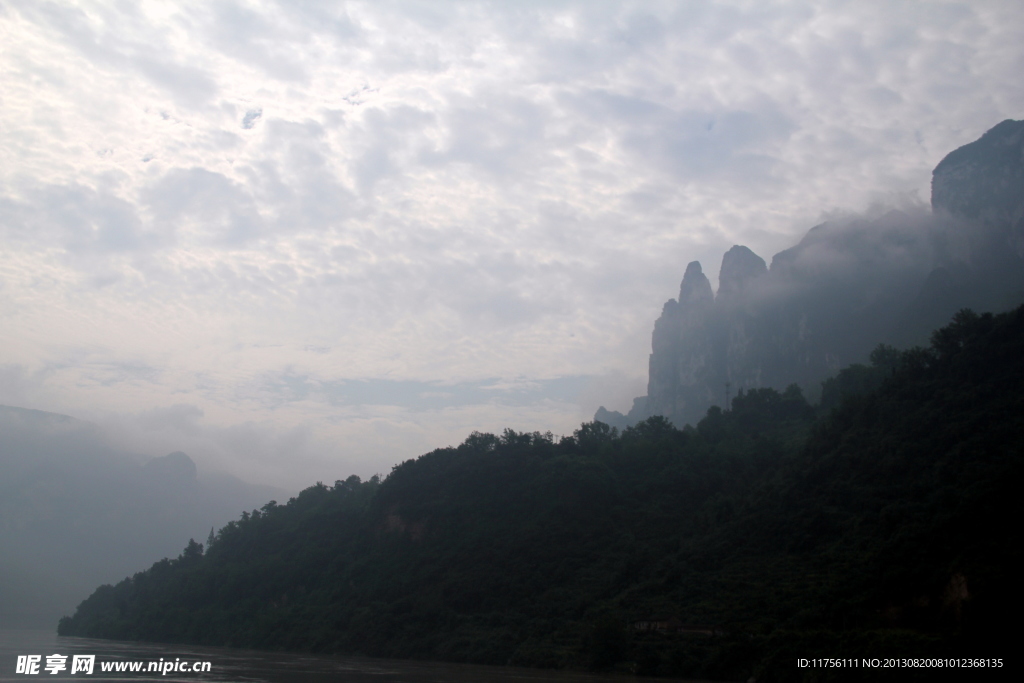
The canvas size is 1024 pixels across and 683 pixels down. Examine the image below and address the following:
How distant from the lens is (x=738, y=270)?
129 meters

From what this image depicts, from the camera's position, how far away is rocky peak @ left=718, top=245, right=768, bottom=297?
127062mm

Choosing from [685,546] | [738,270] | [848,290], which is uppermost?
[738,270]

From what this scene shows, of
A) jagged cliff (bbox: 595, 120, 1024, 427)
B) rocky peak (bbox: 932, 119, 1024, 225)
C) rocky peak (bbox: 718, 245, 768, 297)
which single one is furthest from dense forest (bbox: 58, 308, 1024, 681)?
rocky peak (bbox: 718, 245, 768, 297)

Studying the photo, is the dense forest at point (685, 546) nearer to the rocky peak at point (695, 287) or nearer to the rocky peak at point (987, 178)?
the rocky peak at point (987, 178)

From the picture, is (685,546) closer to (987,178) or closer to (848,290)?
(848,290)

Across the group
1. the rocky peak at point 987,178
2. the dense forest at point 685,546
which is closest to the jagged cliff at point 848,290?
the rocky peak at point 987,178

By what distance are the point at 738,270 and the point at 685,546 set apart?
311 feet

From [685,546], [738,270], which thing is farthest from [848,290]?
[685,546]

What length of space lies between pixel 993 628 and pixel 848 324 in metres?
91.4

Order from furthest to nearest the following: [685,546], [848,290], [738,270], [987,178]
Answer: [738,270]
[848,290]
[987,178]
[685,546]

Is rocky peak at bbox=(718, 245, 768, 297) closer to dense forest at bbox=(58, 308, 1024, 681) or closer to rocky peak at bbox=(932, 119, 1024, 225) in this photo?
rocky peak at bbox=(932, 119, 1024, 225)

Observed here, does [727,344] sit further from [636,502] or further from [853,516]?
[853,516]

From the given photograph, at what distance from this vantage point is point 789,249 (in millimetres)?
123250

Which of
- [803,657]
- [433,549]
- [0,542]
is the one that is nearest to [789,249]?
[433,549]
